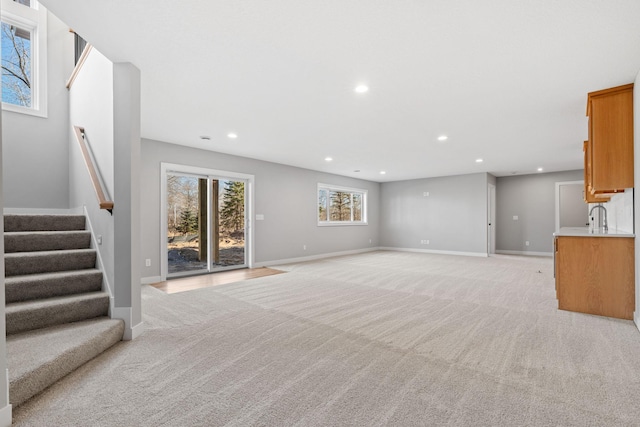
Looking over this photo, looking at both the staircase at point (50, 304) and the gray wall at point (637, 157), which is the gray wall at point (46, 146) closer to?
the staircase at point (50, 304)

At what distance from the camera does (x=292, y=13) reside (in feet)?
6.64

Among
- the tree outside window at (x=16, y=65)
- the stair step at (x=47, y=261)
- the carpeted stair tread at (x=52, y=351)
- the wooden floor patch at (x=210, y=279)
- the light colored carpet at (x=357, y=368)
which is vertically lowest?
the wooden floor patch at (x=210, y=279)

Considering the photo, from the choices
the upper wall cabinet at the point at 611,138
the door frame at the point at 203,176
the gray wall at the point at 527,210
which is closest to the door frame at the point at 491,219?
the gray wall at the point at 527,210

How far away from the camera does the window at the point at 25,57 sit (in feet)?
13.7

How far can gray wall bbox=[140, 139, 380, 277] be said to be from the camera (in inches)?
199

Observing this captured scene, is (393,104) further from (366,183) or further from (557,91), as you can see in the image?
(366,183)

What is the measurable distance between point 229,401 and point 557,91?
428 cm

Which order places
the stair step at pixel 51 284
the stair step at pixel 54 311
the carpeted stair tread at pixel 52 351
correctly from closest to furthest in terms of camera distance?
the carpeted stair tread at pixel 52 351 < the stair step at pixel 54 311 < the stair step at pixel 51 284

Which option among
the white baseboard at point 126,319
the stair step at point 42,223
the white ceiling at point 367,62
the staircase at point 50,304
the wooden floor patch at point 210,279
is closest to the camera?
the staircase at point 50,304

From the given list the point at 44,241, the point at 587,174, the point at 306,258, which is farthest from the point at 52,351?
the point at 587,174

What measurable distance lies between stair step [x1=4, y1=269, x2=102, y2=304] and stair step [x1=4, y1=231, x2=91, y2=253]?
430 millimetres

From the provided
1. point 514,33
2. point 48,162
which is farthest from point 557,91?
point 48,162

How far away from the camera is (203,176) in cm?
584

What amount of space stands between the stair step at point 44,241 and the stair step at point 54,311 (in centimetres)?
77
